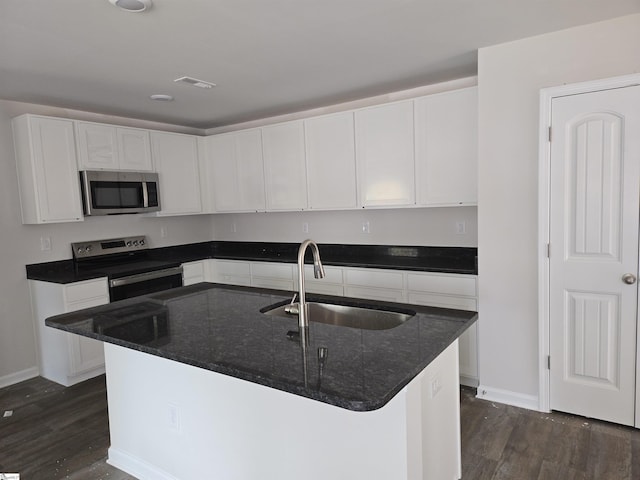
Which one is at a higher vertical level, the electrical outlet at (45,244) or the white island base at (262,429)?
the electrical outlet at (45,244)

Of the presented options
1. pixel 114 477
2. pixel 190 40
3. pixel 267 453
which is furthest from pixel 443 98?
pixel 114 477

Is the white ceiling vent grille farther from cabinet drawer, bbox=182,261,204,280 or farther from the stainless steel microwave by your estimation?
cabinet drawer, bbox=182,261,204,280

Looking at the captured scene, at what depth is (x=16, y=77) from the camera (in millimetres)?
3018

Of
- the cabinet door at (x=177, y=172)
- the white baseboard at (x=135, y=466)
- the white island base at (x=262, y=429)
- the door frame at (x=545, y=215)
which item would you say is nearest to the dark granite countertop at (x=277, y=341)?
the white island base at (x=262, y=429)

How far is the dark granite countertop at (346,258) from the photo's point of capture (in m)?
3.62

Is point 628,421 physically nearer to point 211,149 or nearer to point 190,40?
point 190,40

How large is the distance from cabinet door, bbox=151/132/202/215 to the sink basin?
2766 mm

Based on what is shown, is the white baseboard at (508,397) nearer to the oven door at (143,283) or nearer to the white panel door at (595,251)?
the white panel door at (595,251)

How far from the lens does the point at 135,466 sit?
2312 mm

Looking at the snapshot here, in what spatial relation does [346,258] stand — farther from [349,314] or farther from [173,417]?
[173,417]

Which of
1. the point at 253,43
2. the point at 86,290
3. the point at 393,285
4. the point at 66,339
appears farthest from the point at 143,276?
the point at 253,43

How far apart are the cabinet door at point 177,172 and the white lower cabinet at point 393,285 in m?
0.88

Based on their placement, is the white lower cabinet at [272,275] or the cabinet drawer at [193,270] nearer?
the white lower cabinet at [272,275]

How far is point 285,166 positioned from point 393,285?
1662mm
